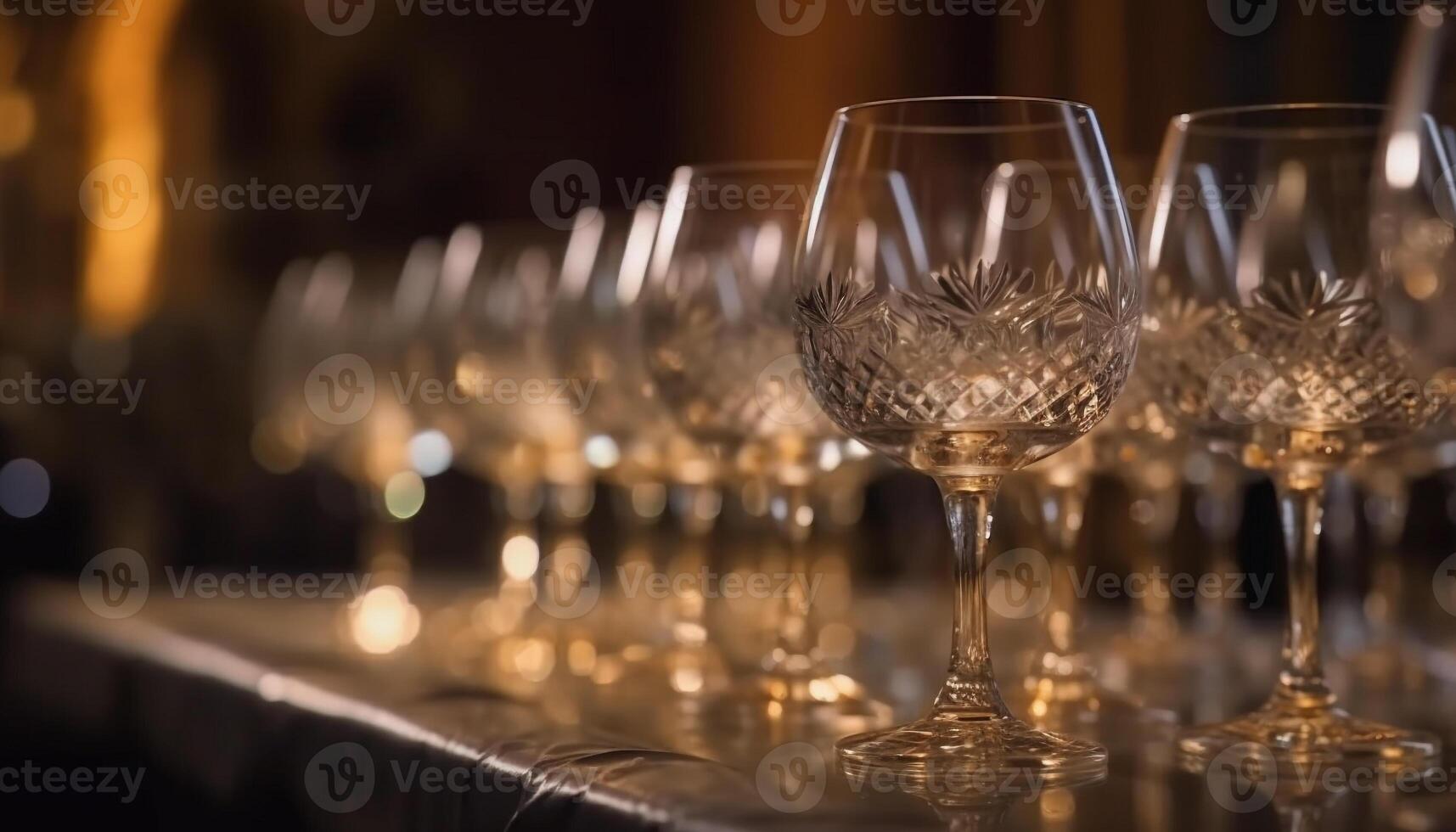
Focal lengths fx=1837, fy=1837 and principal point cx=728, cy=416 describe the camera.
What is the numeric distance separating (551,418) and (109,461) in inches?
115

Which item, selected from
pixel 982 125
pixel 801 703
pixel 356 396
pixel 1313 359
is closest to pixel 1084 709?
pixel 801 703

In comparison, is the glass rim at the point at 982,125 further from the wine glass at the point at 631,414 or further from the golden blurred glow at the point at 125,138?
the golden blurred glow at the point at 125,138

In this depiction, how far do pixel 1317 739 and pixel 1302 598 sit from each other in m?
0.08

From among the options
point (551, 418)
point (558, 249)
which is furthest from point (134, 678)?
point (558, 249)

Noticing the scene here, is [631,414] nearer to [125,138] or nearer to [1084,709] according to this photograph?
[1084,709]

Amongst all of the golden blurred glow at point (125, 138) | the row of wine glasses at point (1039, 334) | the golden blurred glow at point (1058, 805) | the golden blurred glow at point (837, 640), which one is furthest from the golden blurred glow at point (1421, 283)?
the golden blurred glow at point (125, 138)

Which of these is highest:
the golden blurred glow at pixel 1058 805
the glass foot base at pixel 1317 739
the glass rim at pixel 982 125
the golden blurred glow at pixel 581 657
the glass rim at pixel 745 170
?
the glass rim at pixel 745 170

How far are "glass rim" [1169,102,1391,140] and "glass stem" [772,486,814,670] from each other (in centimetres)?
35

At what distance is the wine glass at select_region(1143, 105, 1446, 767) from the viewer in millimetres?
769

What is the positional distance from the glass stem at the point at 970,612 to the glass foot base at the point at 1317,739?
91 mm

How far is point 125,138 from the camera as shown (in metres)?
4.59

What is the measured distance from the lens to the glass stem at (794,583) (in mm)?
1044

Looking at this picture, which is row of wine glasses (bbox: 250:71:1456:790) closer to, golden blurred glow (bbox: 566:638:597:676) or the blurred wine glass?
golden blurred glow (bbox: 566:638:597:676)

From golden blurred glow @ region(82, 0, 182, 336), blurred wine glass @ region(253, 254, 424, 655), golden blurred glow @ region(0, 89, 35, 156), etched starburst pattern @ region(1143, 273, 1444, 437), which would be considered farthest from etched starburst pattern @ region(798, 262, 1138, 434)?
golden blurred glow @ region(0, 89, 35, 156)
